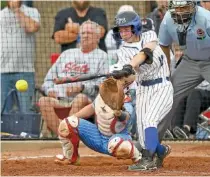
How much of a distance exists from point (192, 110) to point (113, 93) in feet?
9.87

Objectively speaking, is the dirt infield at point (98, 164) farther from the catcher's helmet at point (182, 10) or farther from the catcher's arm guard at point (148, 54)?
the catcher's helmet at point (182, 10)

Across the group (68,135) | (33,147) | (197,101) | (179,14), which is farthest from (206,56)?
(33,147)

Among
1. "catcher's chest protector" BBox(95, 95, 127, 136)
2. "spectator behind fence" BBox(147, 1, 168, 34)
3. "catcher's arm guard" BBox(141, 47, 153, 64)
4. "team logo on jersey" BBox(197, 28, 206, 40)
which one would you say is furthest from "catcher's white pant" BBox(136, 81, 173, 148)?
"spectator behind fence" BBox(147, 1, 168, 34)

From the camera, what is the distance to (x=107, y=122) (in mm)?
7895

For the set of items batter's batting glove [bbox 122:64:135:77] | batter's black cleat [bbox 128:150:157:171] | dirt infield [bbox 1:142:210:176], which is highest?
batter's batting glove [bbox 122:64:135:77]

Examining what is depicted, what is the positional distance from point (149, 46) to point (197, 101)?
288 cm

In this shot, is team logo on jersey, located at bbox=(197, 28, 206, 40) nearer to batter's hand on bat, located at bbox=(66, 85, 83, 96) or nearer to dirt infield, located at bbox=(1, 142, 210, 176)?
dirt infield, located at bbox=(1, 142, 210, 176)

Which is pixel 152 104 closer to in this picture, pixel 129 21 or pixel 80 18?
pixel 129 21

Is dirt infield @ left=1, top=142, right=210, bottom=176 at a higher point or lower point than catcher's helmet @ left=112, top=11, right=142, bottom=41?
lower

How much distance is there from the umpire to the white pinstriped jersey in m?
0.27

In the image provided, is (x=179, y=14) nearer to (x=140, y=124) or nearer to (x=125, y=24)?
(x=125, y=24)

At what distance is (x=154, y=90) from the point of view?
7840 mm

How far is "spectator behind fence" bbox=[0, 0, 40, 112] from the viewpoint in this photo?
11.1m

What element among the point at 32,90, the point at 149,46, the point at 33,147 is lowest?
the point at 33,147
